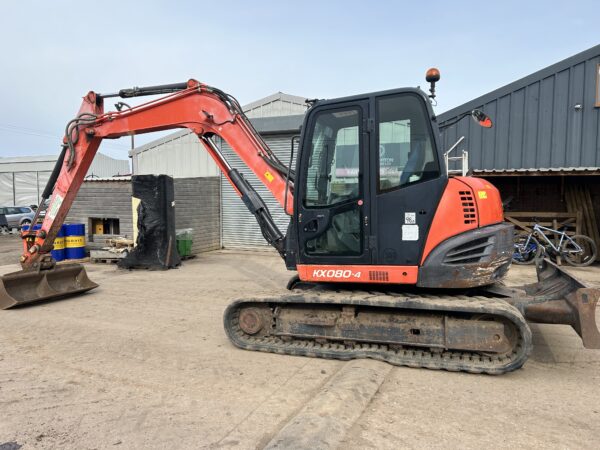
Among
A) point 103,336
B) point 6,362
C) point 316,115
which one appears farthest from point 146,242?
point 316,115

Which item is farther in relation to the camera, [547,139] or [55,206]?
[547,139]

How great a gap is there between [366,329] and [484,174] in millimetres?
8349

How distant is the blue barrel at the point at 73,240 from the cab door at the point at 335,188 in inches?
399

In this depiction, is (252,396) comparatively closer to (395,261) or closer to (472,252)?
(395,261)

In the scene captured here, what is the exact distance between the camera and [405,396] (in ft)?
12.5

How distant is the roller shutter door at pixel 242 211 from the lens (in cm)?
1503

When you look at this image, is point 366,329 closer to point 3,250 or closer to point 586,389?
point 586,389

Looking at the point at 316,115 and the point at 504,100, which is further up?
the point at 504,100

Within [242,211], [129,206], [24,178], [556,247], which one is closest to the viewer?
[556,247]

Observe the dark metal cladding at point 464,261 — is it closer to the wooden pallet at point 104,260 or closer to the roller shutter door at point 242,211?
the wooden pallet at point 104,260

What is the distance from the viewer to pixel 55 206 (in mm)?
7340

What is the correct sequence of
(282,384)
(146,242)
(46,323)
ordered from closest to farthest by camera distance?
(282,384) → (46,323) → (146,242)

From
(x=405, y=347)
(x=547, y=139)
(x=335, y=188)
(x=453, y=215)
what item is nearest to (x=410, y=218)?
(x=453, y=215)

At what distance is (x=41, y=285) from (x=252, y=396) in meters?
5.45
